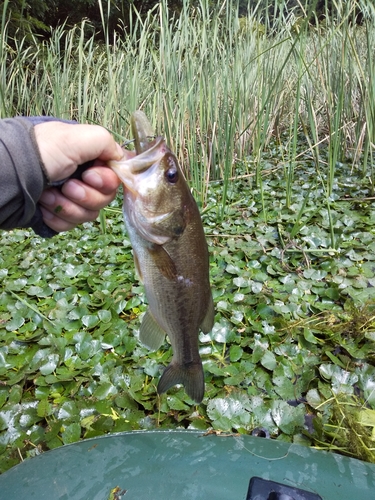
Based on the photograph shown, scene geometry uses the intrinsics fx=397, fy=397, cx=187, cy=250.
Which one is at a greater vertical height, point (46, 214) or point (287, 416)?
point (46, 214)

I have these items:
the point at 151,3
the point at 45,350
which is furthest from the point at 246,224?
the point at 151,3

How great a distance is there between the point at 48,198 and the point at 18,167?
227 mm

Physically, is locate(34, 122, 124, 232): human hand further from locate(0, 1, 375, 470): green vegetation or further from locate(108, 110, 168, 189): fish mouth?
locate(0, 1, 375, 470): green vegetation

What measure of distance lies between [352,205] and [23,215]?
9.37 feet

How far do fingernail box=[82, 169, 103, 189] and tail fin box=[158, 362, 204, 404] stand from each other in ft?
1.99

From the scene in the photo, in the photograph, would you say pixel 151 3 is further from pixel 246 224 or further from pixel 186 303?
pixel 186 303

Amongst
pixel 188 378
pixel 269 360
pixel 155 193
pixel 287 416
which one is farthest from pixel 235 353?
pixel 155 193

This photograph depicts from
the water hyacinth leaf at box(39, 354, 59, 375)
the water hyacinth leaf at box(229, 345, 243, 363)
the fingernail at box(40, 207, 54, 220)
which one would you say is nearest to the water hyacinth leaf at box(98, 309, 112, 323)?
the water hyacinth leaf at box(39, 354, 59, 375)

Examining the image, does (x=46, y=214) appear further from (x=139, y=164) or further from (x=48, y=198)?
(x=139, y=164)

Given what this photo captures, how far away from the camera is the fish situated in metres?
1.07

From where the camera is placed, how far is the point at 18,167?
1019mm

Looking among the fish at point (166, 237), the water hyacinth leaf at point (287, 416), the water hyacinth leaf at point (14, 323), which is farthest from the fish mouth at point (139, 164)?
the water hyacinth leaf at point (14, 323)

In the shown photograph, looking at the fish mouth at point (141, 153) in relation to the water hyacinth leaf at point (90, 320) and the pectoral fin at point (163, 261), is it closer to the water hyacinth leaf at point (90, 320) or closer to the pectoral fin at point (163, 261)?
the pectoral fin at point (163, 261)

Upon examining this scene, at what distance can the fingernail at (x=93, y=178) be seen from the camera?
115cm
